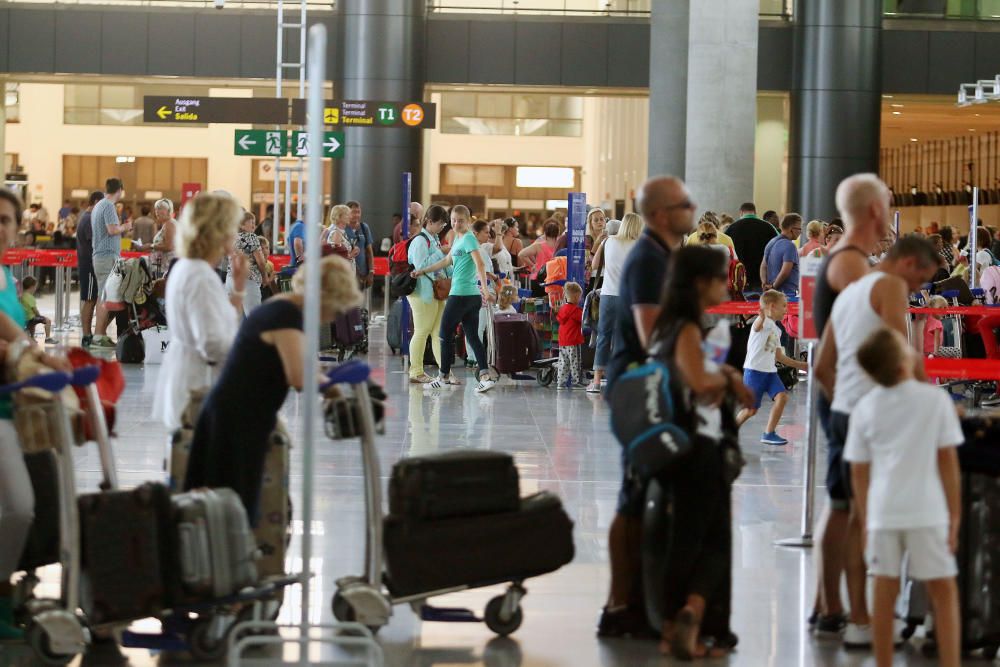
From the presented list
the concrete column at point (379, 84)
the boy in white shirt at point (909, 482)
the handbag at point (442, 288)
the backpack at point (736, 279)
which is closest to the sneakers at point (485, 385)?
the handbag at point (442, 288)

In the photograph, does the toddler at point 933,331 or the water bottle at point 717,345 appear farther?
the toddler at point 933,331

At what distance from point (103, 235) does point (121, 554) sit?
41.5ft

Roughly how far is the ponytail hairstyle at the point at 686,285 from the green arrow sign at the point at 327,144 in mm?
14480

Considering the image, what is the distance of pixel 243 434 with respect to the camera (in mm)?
5305

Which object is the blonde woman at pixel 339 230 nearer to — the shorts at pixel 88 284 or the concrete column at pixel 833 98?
the shorts at pixel 88 284

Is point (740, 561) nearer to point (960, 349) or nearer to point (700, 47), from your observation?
point (960, 349)

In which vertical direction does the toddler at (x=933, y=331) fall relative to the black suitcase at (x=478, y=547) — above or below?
above

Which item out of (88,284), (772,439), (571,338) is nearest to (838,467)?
(772,439)

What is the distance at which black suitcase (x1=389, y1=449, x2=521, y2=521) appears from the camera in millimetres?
5332

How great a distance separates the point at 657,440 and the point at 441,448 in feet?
17.3

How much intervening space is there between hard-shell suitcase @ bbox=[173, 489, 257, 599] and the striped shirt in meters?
12.3

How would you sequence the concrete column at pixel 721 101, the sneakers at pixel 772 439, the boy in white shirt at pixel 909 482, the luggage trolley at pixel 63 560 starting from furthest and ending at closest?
the concrete column at pixel 721 101 → the sneakers at pixel 772 439 → the luggage trolley at pixel 63 560 → the boy in white shirt at pixel 909 482

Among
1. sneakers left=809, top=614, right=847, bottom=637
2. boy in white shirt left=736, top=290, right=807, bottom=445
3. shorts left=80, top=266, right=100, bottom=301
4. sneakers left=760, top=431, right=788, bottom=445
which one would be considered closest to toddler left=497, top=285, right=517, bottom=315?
sneakers left=760, top=431, right=788, bottom=445

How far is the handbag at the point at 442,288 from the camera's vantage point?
14.2m
